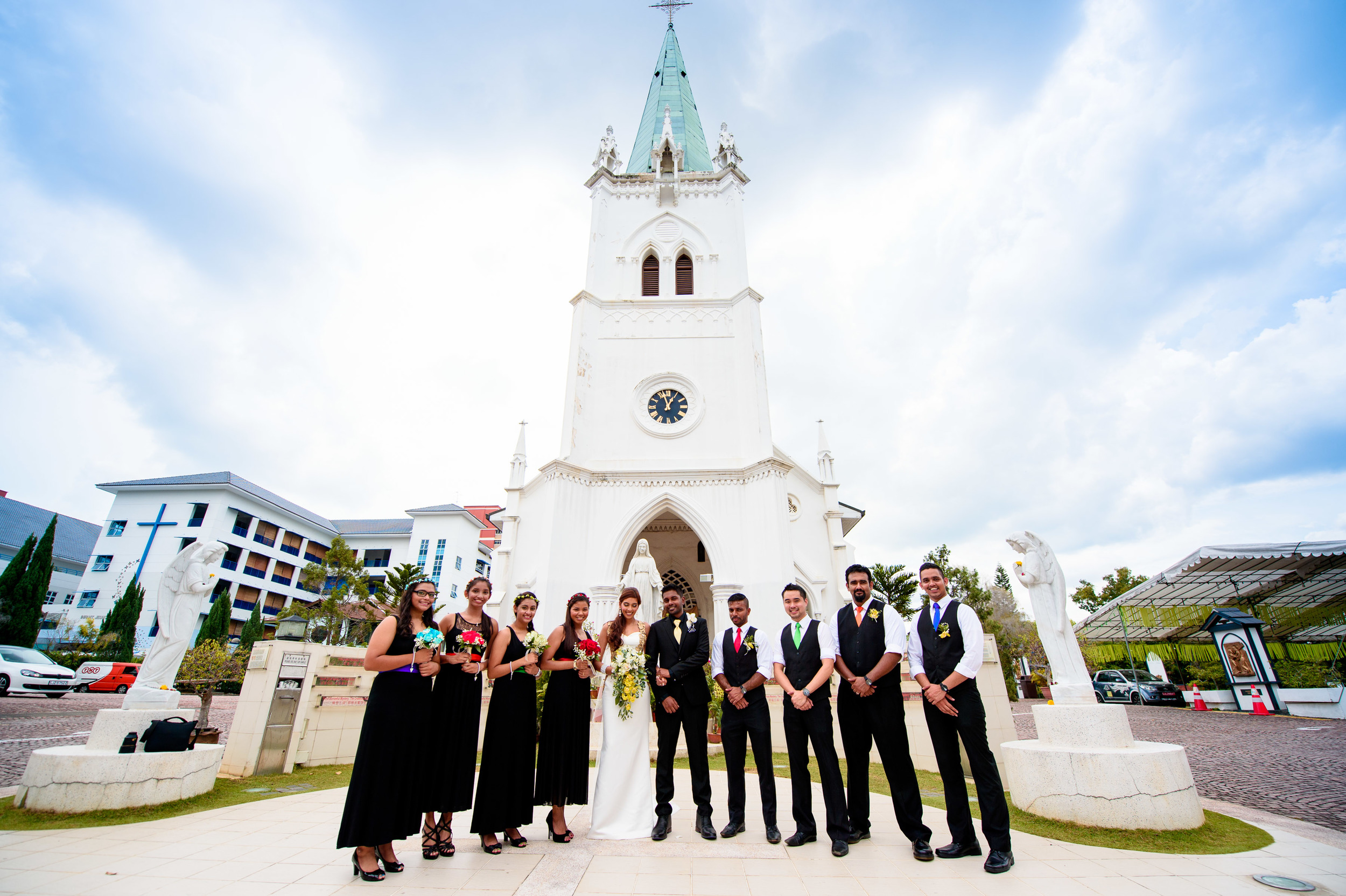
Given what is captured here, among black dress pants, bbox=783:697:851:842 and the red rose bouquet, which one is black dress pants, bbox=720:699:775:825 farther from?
the red rose bouquet

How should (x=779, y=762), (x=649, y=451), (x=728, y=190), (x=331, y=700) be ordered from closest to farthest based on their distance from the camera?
(x=331, y=700), (x=779, y=762), (x=649, y=451), (x=728, y=190)

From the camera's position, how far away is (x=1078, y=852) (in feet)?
12.8

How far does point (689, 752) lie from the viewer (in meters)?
4.44

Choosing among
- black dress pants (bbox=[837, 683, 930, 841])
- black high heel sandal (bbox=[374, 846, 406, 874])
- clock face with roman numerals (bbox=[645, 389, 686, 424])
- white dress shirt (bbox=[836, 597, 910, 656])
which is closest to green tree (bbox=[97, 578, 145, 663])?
clock face with roman numerals (bbox=[645, 389, 686, 424])

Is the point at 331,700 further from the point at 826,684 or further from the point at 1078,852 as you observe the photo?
the point at 1078,852

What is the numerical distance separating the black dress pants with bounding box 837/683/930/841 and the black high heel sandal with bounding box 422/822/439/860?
2.85m

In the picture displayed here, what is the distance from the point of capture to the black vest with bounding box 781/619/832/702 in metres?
4.28

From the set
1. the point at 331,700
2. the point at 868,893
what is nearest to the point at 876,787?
the point at 868,893

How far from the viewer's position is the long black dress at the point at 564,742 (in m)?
4.20

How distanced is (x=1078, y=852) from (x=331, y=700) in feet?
29.4

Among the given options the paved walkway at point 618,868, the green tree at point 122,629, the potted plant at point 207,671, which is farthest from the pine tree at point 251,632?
the paved walkway at point 618,868

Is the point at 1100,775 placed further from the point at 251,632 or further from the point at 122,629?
the point at 251,632

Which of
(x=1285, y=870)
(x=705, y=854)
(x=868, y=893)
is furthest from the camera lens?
(x=705, y=854)

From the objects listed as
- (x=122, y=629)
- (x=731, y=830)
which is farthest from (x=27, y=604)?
(x=731, y=830)
